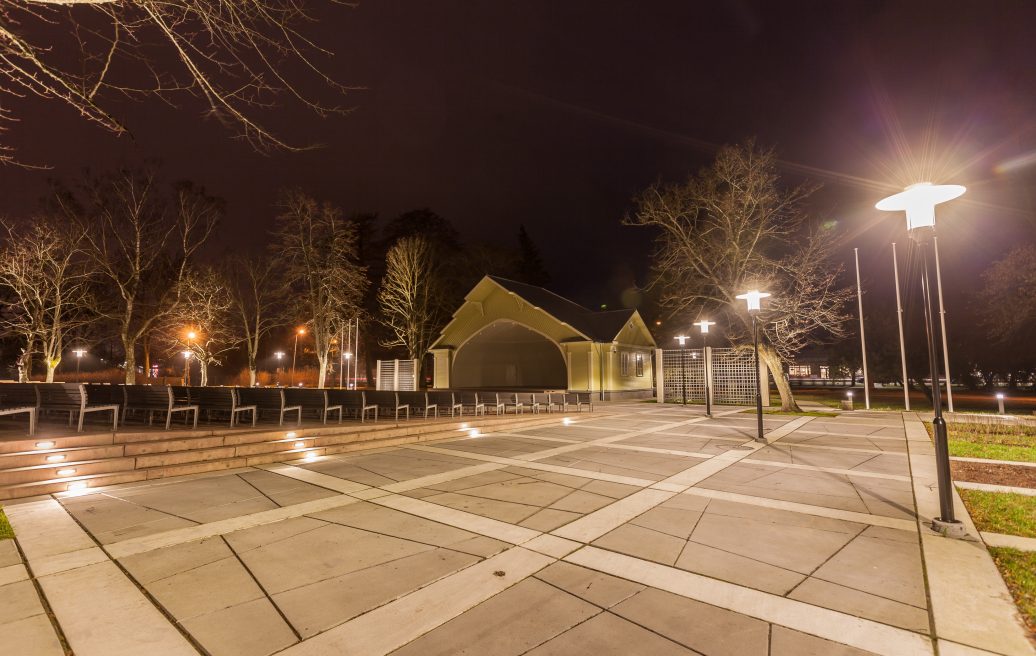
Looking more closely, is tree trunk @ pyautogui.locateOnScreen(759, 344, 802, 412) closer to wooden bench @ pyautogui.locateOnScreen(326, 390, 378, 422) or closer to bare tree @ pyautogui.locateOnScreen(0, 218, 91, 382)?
wooden bench @ pyautogui.locateOnScreen(326, 390, 378, 422)

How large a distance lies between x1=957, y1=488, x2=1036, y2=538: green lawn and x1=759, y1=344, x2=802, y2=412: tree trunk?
15310 millimetres

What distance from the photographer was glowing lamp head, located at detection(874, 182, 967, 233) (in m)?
5.22

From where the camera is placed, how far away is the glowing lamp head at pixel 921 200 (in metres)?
5.22

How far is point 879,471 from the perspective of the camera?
8.18 meters

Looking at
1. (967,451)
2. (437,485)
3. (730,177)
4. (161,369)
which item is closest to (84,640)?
(437,485)

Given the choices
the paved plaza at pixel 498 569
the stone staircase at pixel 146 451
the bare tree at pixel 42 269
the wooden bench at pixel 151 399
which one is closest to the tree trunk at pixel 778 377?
the paved plaza at pixel 498 569

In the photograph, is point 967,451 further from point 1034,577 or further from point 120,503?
point 120,503

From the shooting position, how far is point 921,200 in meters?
5.38

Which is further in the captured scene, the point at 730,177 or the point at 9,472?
the point at 730,177

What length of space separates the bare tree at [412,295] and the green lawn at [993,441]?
26.5 m

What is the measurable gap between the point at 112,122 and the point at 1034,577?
9030 millimetres

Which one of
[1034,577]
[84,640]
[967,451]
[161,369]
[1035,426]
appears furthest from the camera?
[161,369]

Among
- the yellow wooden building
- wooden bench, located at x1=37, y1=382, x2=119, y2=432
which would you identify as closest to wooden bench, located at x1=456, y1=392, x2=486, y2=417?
wooden bench, located at x1=37, y1=382, x2=119, y2=432

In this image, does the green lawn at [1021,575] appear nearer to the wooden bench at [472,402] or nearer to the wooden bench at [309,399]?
the wooden bench at [309,399]
